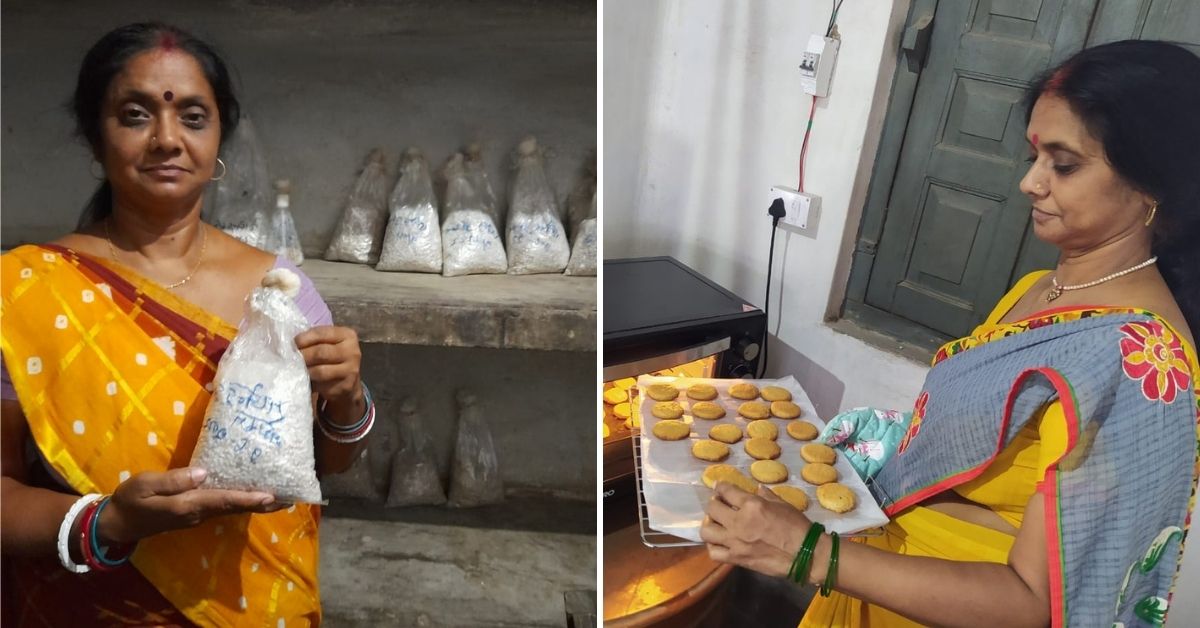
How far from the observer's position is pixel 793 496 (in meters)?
0.82

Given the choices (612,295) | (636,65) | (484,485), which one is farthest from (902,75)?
(484,485)

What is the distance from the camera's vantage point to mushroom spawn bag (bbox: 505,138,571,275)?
1309 millimetres

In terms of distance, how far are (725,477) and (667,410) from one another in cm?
13

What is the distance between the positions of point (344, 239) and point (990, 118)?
3.35ft

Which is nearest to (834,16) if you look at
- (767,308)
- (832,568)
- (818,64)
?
(818,64)

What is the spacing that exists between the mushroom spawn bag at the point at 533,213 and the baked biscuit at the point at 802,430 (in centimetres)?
57

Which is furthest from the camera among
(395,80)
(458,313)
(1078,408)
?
(395,80)

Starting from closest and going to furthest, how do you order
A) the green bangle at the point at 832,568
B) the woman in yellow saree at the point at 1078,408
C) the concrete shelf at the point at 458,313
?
the woman in yellow saree at the point at 1078,408, the green bangle at the point at 832,568, the concrete shelf at the point at 458,313

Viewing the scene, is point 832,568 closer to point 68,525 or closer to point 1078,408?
point 1078,408

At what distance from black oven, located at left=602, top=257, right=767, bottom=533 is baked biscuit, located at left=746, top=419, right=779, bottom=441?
0.09 m

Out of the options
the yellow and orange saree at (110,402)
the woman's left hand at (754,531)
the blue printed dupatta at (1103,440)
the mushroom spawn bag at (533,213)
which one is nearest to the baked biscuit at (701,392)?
the woman's left hand at (754,531)

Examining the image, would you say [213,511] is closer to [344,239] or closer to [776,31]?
[344,239]

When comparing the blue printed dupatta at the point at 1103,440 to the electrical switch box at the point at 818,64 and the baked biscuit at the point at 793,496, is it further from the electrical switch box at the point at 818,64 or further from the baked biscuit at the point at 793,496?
the electrical switch box at the point at 818,64

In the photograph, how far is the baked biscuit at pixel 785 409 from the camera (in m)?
0.94
